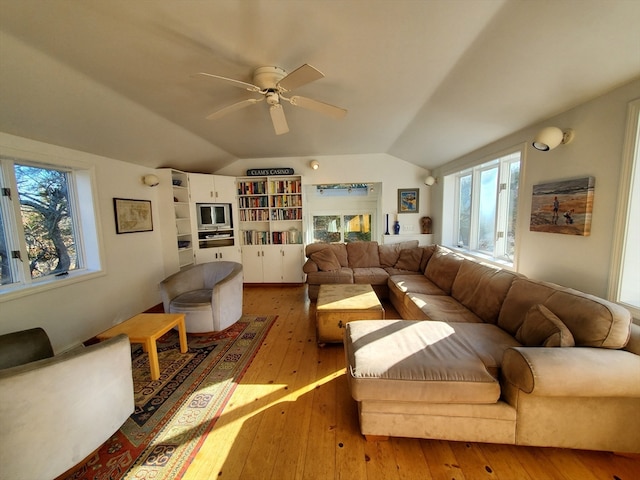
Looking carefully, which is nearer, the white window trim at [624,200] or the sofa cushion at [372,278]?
the white window trim at [624,200]

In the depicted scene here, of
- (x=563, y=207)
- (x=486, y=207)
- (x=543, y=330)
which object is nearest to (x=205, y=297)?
(x=543, y=330)

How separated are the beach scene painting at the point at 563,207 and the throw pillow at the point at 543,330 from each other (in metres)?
0.78

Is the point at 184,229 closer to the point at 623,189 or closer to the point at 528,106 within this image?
the point at 528,106

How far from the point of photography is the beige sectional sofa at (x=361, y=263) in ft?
12.0

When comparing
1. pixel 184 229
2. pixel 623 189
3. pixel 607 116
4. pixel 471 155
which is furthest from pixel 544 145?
pixel 184 229

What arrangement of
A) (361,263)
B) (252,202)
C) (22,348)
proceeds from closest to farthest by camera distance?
(22,348) → (361,263) → (252,202)

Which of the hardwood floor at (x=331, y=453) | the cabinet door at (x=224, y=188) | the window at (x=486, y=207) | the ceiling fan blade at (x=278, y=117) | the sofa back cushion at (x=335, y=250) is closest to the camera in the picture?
the hardwood floor at (x=331, y=453)

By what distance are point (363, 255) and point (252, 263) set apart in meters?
2.12

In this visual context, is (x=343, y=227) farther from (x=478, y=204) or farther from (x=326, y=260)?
(x=478, y=204)

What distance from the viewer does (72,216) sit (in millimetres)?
2744

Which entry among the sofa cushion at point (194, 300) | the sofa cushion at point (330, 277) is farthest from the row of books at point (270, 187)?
the sofa cushion at point (194, 300)

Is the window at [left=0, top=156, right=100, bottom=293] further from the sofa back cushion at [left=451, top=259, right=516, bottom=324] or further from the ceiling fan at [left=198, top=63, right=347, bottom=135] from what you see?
the sofa back cushion at [left=451, top=259, right=516, bottom=324]

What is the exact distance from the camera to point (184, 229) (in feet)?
13.6

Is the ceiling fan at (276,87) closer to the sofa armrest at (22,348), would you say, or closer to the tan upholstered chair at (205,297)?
the tan upholstered chair at (205,297)
